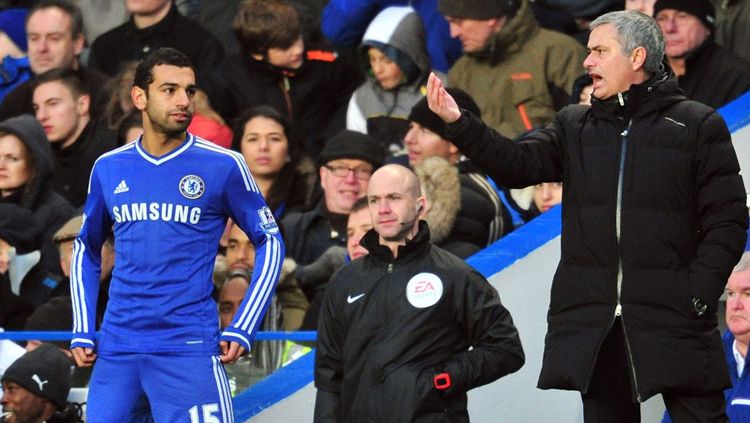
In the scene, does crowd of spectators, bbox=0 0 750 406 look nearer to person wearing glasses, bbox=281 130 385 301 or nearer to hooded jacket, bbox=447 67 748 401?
person wearing glasses, bbox=281 130 385 301

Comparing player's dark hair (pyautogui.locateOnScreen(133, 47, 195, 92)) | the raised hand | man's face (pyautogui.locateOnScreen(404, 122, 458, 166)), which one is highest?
player's dark hair (pyautogui.locateOnScreen(133, 47, 195, 92))

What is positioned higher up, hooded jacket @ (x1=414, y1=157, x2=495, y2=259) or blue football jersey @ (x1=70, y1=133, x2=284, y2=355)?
blue football jersey @ (x1=70, y1=133, x2=284, y2=355)

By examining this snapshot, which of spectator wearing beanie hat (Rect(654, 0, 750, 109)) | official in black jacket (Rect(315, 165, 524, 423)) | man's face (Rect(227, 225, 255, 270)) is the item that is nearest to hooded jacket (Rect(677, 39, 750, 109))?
spectator wearing beanie hat (Rect(654, 0, 750, 109))

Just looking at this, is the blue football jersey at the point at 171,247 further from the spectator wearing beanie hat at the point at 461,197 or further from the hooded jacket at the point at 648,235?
the spectator wearing beanie hat at the point at 461,197

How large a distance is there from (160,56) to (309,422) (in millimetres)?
2249

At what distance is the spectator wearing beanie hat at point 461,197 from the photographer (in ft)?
29.1

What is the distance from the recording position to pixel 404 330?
6805mm

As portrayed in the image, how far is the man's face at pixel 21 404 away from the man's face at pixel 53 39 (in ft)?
12.4

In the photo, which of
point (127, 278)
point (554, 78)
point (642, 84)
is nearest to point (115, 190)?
point (127, 278)

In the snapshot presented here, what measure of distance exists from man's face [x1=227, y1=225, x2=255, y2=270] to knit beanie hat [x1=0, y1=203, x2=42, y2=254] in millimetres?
1279

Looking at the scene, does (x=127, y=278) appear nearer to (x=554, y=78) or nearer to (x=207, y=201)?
(x=207, y=201)

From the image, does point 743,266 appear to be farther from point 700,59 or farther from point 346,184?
point 346,184

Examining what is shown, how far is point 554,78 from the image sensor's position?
998 centimetres

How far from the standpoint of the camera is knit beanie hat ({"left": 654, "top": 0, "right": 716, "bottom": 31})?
9.27 m
